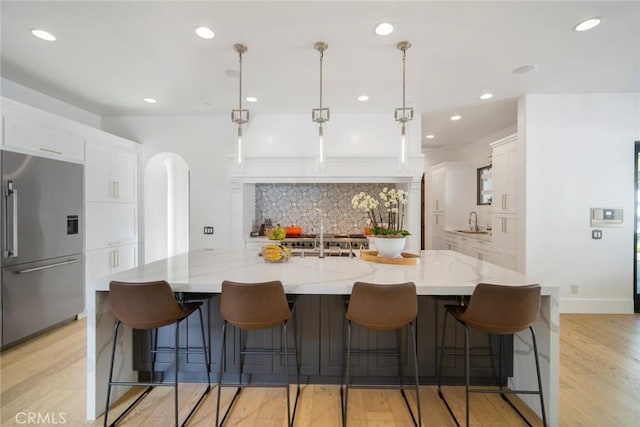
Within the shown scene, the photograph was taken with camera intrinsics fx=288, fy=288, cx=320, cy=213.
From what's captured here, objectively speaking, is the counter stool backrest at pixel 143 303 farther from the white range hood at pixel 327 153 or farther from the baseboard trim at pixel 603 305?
the baseboard trim at pixel 603 305

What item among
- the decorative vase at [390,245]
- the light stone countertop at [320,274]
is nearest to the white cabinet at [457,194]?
the light stone countertop at [320,274]

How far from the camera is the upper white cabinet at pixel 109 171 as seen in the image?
3.45 m

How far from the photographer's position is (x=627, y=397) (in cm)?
201

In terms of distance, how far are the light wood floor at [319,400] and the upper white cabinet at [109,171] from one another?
182 centimetres

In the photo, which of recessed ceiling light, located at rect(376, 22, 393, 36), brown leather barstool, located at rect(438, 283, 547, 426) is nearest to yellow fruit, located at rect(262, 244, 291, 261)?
brown leather barstool, located at rect(438, 283, 547, 426)

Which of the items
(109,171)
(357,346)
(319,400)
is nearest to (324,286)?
(357,346)

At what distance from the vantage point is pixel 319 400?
196 centimetres

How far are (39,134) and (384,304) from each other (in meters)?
3.58

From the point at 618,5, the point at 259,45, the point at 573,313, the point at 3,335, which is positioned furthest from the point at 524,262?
the point at 3,335

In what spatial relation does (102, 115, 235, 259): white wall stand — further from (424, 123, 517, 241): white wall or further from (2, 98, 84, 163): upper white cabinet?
(424, 123, 517, 241): white wall

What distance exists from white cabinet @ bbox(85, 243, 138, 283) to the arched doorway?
26 centimetres

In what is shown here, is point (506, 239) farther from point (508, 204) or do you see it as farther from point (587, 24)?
point (587, 24)

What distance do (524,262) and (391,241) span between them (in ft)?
7.60

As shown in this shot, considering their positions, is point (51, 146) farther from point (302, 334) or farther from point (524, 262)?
point (524, 262)
